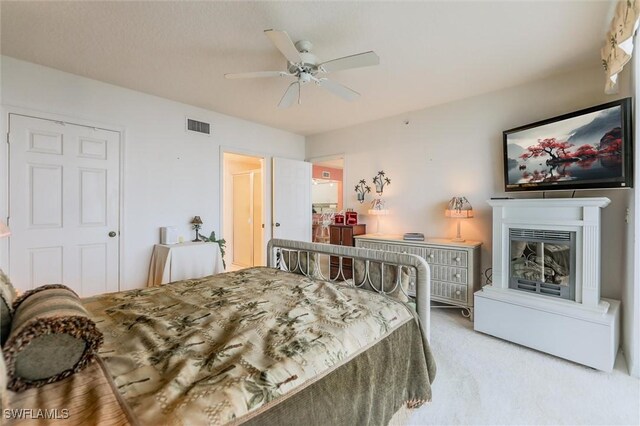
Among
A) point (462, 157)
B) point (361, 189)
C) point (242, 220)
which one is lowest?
point (242, 220)

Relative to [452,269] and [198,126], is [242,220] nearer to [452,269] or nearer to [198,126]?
[198,126]

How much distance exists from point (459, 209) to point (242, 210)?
4.13 metres

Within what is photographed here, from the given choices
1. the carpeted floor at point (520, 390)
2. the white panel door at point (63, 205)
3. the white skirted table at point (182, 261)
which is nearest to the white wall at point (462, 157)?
the carpeted floor at point (520, 390)

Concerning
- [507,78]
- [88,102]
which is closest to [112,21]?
[88,102]

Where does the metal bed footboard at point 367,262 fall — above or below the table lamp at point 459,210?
below

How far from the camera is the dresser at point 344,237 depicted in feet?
14.5

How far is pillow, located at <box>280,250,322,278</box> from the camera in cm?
239

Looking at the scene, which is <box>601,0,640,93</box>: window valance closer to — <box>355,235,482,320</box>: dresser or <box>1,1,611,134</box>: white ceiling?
<box>1,1,611,134</box>: white ceiling

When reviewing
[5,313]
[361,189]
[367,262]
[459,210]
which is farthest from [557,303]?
[5,313]

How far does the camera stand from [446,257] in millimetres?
3301

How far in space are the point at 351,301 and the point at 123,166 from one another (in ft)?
10.5

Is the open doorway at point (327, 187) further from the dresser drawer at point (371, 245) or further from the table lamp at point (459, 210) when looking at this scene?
the table lamp at point (459, 210)

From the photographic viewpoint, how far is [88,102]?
3107 mm

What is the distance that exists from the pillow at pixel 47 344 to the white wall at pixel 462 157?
11.7 feet
